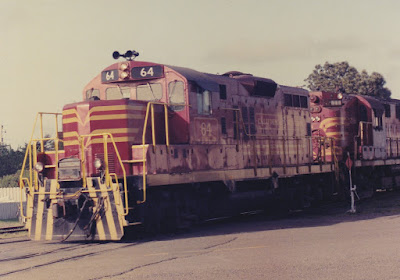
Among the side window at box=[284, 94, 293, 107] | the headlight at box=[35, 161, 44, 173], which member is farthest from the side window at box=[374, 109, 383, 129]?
the headlight at box=[35, 161, 44, 173]

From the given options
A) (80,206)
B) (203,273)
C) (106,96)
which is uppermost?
(106,96)

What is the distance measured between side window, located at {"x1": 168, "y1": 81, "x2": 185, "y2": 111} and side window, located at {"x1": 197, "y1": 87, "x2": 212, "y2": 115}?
55 centimetres

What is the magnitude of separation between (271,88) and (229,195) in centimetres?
413

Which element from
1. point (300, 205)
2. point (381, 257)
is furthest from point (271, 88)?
point (381, 257)

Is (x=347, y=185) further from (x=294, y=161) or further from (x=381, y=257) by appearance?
(x=381, y=257)

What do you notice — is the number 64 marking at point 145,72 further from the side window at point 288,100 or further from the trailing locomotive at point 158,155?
the side window at point 288,100

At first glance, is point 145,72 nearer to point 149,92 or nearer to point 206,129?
point 149,92

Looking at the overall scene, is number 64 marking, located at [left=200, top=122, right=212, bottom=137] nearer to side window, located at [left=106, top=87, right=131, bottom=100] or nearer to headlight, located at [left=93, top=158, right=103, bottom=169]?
side window, located at [left=106, top=87, right=131, bottom=100]

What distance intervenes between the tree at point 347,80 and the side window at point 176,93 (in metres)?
47.7

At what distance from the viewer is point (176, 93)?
1551 centimetres

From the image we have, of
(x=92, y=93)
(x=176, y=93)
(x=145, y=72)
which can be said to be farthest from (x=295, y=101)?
(x=92, y=93)

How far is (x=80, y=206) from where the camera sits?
14.1 metres

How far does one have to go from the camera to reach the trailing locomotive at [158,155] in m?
14.1

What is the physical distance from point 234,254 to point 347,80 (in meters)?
54.5
